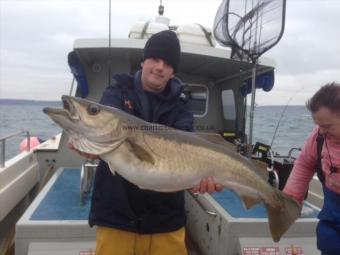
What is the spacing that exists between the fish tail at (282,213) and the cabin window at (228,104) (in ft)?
18.9

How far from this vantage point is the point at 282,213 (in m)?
3.23

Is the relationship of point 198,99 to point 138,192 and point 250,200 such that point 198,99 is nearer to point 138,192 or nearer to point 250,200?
point 250,200

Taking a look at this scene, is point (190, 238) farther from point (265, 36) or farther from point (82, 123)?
point (82, 123)

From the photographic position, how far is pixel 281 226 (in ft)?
10.7

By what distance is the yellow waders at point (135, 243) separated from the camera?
304 centimetres

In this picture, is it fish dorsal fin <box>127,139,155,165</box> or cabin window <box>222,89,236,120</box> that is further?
cabin window <box>222,89,236,120</box>

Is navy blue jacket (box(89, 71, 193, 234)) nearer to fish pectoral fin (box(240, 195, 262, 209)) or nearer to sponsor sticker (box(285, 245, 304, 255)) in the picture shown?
fish pectoral fin (box(240, 195, 262, 209))

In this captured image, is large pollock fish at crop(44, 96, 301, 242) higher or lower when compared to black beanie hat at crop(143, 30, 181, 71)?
lower

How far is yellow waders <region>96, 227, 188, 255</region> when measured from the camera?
304 cm

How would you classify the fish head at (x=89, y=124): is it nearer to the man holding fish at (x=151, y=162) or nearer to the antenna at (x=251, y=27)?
the man holding fish at (x=151, y=162)

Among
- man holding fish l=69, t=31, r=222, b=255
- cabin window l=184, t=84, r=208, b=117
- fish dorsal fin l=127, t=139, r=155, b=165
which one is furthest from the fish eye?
→ cabin window l=184, t=84, r=208, b=117

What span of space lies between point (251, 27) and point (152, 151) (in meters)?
3.99

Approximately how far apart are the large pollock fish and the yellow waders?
Answer: 0.52 meters

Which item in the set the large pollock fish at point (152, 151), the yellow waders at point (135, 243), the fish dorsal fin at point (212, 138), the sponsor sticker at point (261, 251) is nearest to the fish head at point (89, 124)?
the large pollock fish at point (152, 151)
